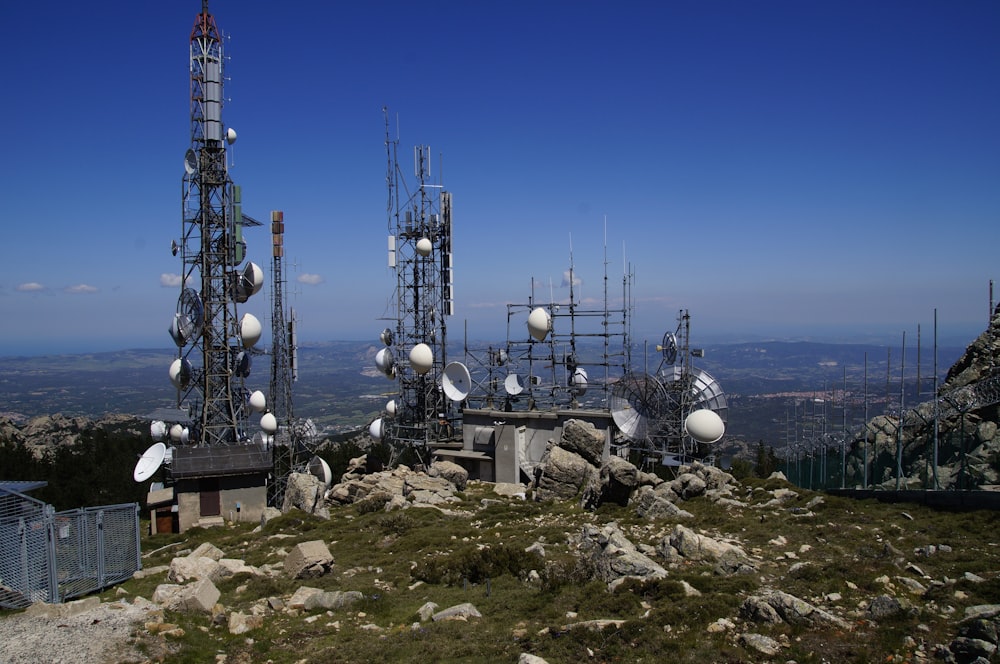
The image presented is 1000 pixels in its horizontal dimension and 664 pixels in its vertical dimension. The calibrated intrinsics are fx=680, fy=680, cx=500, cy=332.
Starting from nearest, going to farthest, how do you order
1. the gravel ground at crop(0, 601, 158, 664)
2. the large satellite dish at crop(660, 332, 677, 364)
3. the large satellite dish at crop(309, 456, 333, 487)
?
the gravel ground at crop(0, 601, 158, 664) < the large satellite dish at crop(660, 332, 677, 364) < the large satellite dish at crop(309, 456, 333, 487)

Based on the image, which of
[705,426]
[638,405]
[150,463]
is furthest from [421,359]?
[705,426]

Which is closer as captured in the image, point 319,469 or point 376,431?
point 319,469

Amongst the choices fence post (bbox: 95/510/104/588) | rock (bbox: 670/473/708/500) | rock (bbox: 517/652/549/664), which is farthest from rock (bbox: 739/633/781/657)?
fence post (bbox: 95/510/104/588)

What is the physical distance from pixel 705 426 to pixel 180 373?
81.4ft

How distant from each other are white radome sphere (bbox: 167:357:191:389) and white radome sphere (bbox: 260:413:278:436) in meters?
5.32

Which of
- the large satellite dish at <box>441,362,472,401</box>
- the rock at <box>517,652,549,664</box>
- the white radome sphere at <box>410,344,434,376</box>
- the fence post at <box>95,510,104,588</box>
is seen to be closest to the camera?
the rock at <box>517,652,549,664</box>

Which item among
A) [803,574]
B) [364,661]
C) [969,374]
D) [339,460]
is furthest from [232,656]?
[339,460]

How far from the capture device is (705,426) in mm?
27969

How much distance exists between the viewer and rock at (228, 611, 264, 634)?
12566 mm

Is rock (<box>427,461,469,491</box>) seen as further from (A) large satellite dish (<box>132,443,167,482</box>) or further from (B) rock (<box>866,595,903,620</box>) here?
(B) rock (<box>866,595,903,620</box>)

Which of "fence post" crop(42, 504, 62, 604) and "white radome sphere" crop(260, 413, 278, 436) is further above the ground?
"fence post" crop(42, 504, 62, 604)

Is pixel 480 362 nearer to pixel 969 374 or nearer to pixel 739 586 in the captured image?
pixel 969 374

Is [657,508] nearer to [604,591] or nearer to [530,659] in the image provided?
[604,591]

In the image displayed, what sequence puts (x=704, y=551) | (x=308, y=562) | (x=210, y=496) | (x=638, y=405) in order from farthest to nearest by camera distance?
(x=638, y=405) < (x=210, y=496) < (x=308, y=562) < (x=704, y=551)
